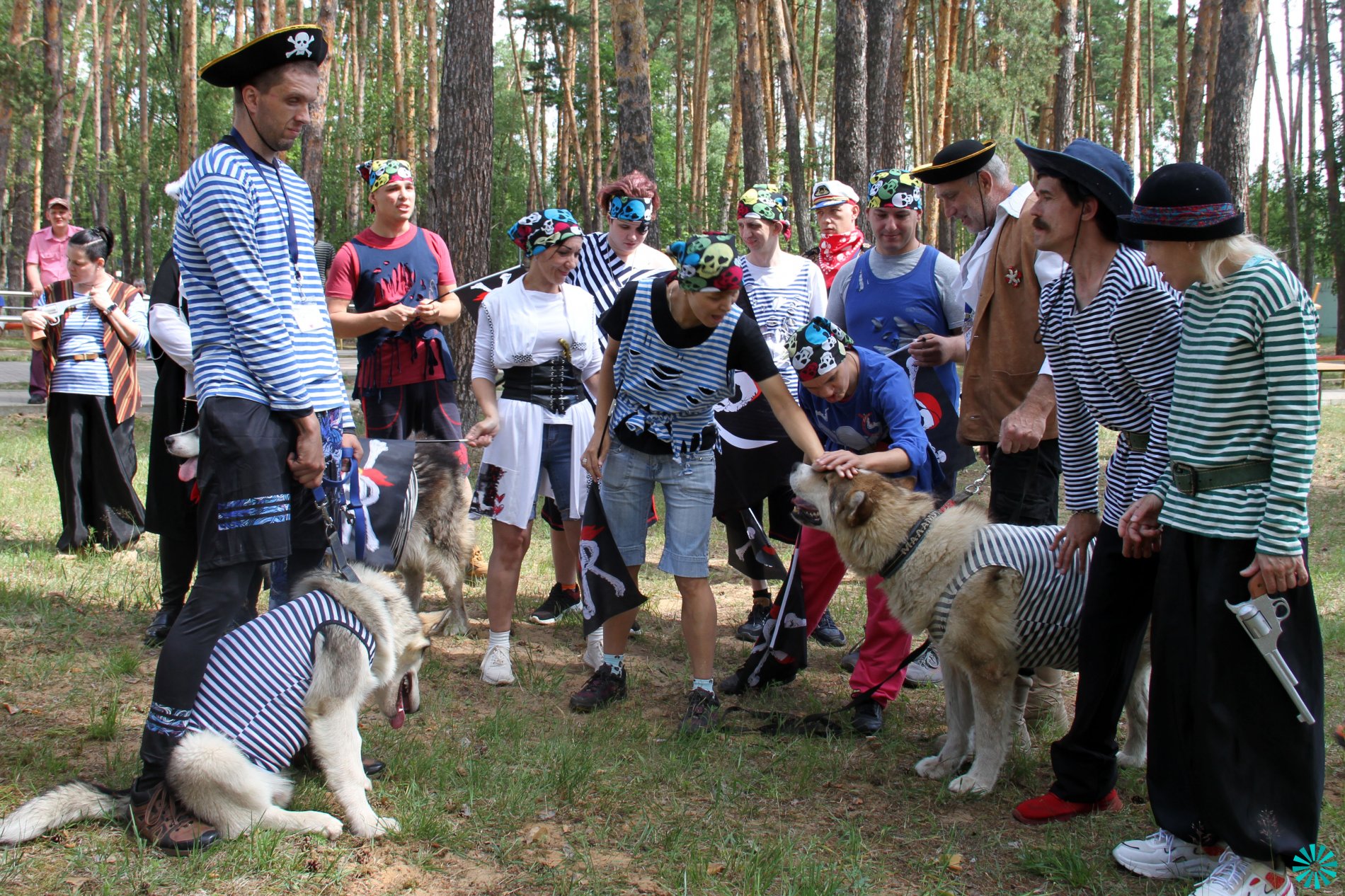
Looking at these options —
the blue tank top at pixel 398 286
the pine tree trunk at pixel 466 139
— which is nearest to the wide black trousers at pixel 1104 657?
the blue tank top at pixel 398 286

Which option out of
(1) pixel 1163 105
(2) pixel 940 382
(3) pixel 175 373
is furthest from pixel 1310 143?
(3) pixel 175 373

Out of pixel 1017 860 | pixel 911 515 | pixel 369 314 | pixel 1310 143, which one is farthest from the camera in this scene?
pixel 1310 143

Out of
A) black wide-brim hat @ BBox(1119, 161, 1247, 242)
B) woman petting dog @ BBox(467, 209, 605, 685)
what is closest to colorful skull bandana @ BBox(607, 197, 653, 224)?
woman petting dog @ BBox(467, 209, 605, 685)

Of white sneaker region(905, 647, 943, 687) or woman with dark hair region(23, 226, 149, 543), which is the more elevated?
woman with dark hair region(23, 226, 149, 543)

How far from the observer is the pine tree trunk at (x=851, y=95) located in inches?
421

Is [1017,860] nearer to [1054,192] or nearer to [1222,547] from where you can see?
[1222,547]

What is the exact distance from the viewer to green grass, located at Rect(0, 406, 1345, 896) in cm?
302

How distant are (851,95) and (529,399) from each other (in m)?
7.30

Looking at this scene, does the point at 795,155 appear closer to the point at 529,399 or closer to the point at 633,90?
the point at 633,90

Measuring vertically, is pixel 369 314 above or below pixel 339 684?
above

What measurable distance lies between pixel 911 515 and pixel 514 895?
80.2 inches

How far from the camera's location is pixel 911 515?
392 centimetres

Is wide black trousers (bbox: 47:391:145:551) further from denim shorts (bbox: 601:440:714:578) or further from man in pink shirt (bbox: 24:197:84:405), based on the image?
denim shorts (bbox: 601:440:714:578)

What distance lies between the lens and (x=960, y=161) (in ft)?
14.9
